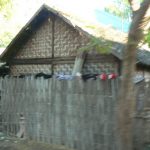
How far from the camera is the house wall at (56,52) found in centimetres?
1456

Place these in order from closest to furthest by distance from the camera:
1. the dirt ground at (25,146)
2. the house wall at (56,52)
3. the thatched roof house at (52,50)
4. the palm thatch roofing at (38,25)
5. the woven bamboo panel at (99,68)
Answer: the dirt ground at (25,146) → the palm thatch roofing at (38,25) → the woven bamboo panel at (99,68) → the thatched roof house at (52,50) → the house wall at (56,52)

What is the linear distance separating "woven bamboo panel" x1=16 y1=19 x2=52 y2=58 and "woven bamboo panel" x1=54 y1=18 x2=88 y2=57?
47cm

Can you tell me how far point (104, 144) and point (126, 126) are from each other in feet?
9.82

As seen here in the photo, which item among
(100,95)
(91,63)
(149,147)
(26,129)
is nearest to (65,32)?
(91,63)

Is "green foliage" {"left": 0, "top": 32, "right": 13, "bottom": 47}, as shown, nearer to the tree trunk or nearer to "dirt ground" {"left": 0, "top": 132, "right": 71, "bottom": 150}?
"dirt ground" {"left": 0, "top": 132, "right": 71, "bottom": 150}

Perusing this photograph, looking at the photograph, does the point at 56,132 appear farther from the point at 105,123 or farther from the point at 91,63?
the point at 91,63

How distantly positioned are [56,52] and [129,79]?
1063cm

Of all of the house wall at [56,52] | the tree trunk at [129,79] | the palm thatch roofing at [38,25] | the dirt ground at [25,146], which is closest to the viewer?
the tree trunk at [129,79]

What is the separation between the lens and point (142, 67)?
46.4ft

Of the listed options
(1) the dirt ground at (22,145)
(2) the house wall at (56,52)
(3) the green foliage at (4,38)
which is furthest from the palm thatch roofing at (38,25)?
(3) the green foliage at (4,38)

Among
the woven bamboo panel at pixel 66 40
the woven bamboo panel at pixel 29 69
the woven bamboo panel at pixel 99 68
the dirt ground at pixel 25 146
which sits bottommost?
the dirt ground at pixel 25 146

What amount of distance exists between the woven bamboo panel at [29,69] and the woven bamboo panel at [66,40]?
835 millimetres

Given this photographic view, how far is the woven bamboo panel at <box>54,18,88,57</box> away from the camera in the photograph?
596 inches

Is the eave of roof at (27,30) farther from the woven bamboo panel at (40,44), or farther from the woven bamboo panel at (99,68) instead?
the woven bamboo panel at (99,68)
